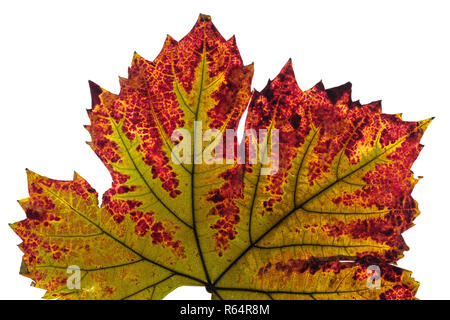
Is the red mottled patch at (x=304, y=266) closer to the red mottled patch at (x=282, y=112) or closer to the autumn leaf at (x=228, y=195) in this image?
the autumn leaf at (x=228, y=195)

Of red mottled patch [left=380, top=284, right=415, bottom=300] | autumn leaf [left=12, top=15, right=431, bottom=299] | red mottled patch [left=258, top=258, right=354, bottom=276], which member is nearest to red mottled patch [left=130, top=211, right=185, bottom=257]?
autumn leaf [left=12, top=15, right=431, bottom=299]

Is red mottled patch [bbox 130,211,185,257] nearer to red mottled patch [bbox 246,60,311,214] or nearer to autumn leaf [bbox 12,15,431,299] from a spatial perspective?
autumn leaf [bbox 12,15,431,299]

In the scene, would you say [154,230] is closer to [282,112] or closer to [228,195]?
[228,195]

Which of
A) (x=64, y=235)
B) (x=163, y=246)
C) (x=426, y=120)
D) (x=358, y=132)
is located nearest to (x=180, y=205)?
(x=163, y=246)

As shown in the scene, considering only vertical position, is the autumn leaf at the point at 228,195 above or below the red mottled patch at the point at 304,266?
above

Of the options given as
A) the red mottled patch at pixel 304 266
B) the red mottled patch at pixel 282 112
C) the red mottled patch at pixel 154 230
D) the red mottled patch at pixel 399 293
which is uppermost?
the red mottled patch at pixel 282 112

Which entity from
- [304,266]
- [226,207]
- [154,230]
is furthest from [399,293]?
[154,230]

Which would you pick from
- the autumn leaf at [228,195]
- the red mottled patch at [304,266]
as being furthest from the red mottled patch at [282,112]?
the red mottled patch at [304,266]

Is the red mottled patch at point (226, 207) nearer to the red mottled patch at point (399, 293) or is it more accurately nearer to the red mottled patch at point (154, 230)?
the red mottled patch at point (154, 230)
